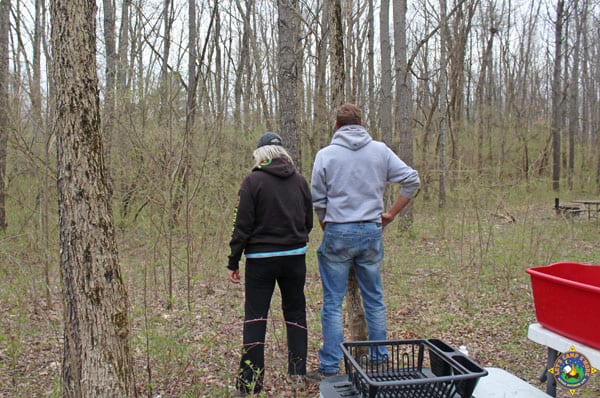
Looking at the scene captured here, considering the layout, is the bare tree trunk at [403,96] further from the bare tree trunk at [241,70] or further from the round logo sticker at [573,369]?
the round logo sticker at [573,369]

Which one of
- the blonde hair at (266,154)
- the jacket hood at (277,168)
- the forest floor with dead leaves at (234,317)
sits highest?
the blonde hair at (266,154)

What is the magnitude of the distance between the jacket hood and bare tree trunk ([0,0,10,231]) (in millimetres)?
3856

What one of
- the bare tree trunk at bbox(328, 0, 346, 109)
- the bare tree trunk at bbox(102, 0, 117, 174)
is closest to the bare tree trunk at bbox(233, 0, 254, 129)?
the bare tree trunk at bbox(102, 0, 117, 174)

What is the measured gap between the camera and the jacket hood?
11.1 feet

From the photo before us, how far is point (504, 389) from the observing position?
2.53 metres

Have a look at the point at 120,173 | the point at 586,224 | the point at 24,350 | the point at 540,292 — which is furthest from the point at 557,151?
the point at 24,350

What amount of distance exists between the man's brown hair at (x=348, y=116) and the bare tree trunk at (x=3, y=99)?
13.7ft

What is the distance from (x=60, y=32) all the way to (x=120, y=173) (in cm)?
603

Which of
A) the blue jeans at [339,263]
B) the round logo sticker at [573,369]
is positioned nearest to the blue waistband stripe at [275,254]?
the blue jeans at [339,263]

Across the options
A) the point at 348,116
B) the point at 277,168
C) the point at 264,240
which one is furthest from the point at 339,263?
the point at 348,116

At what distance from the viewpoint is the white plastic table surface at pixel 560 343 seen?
2.52 meters

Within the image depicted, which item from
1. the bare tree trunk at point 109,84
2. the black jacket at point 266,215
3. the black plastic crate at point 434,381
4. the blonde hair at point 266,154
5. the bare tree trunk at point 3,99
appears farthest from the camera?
the bare tree trunk at point 109,84

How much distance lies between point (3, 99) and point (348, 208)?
17.1 ft

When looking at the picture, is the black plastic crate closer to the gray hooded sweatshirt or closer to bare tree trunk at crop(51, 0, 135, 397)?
the gray hooded sweatshirt
